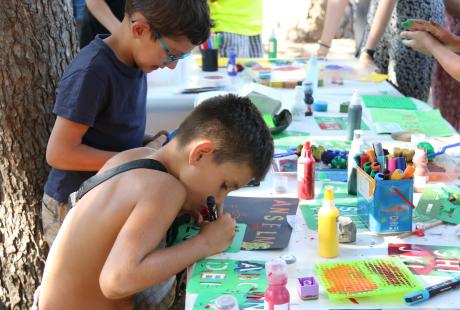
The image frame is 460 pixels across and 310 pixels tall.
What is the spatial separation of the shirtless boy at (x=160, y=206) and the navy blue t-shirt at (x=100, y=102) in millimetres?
314

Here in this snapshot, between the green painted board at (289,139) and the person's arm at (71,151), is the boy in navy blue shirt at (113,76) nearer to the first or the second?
the person's arm at (71,151)

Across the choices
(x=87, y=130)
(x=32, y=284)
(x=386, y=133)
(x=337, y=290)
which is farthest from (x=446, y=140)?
(x=32, y=284)

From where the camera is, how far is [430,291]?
1.38 m

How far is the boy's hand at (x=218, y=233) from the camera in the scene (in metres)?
1.60

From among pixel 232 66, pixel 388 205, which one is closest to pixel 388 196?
pixel 388 205

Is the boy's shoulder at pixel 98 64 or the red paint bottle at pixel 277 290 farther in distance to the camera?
the boy's shoulder at pixel 98 64

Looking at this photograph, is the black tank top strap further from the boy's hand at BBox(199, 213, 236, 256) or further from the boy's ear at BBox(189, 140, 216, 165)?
the boy's hand at BBox(199, 213, 236, 256)

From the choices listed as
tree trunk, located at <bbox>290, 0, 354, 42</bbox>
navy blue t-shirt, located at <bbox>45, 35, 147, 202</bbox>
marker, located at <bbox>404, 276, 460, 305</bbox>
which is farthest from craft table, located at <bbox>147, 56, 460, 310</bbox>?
tree trunk, located at <bbox>290, 0, 354, 42</bbox>

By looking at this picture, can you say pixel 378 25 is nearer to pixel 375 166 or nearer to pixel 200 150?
pixel 375 166

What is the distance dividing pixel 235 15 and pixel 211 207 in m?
2.59

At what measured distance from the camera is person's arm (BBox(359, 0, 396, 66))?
3.45m

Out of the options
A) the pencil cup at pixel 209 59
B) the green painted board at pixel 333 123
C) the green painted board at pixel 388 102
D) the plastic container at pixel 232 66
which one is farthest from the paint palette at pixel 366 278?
the pencil cup at pixel 209 59

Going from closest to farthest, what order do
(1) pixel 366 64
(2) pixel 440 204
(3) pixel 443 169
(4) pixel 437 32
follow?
(2) pixel 440 204 → (3) pixel 443 169 → (4) pixel 437 32 → (1) pixel 366 64

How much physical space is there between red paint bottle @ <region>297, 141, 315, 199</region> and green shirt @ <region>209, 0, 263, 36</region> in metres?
2.20
